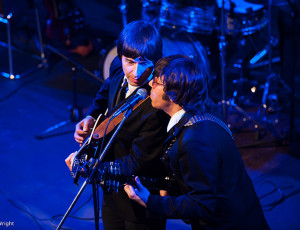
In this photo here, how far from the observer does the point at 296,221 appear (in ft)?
11.6

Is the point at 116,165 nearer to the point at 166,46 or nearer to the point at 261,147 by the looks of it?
the point at 166,46

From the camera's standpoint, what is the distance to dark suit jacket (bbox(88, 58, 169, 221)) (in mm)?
2037

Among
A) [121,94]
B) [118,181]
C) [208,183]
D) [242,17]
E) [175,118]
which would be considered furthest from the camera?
[242,17]

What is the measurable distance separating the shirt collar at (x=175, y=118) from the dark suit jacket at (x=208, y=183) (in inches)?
1.7

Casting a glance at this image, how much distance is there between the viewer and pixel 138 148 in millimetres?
2047

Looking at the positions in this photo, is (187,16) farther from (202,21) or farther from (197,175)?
(197,175)

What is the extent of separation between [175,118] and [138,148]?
0.29 meters

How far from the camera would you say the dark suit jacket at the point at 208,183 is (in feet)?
5.59

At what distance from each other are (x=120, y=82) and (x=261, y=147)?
3.09 meters

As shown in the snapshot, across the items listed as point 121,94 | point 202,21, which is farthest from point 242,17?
point 121,94

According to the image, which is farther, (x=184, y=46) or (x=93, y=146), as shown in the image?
(x=184, y=46)

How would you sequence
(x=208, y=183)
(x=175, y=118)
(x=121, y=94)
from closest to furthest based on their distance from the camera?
(x=208, y=183), (x=175, y=118), (x=121, y=94)

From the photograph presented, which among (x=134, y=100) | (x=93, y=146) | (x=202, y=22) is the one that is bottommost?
(x=93, y=146)

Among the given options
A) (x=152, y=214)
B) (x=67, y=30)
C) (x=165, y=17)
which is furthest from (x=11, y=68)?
(x=152, y=214)
